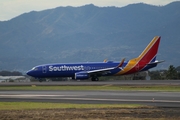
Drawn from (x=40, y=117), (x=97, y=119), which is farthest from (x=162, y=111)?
(x=40, y=117)

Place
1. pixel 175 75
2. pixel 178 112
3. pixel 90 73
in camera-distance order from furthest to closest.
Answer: pixel 175 75
pixel 90 73
pixel 178 112

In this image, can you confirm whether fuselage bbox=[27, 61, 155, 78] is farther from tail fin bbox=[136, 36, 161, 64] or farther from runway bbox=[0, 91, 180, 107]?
A: runway bbox=[0, 91, 180, 107]

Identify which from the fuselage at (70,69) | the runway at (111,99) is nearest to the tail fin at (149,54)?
the fuselage at (70,69)

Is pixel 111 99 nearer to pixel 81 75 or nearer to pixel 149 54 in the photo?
pixel 81 75

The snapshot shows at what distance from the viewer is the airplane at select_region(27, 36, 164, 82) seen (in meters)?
75.9

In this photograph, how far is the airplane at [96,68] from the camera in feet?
249

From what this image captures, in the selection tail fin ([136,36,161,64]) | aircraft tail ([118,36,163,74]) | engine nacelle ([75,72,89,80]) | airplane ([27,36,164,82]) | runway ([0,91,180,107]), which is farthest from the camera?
tail fin ([136,36,161,64])

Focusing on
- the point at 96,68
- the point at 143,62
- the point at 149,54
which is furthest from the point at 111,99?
the point at 149,54

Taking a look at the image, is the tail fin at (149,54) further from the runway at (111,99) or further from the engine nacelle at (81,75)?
the runway at (111,99)

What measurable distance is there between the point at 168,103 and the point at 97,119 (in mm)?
9767

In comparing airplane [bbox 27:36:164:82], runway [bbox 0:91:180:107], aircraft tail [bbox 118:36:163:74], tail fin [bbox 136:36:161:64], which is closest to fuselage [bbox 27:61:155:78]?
airplane [bbox 27:36:164:82]

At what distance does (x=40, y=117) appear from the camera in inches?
976

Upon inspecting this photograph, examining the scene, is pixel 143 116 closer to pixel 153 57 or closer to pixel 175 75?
pixel 153 57

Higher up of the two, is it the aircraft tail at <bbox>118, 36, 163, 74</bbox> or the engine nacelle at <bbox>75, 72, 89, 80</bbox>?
the aircraft tail at <bbox>118, 36, 163, 74</bbox>
